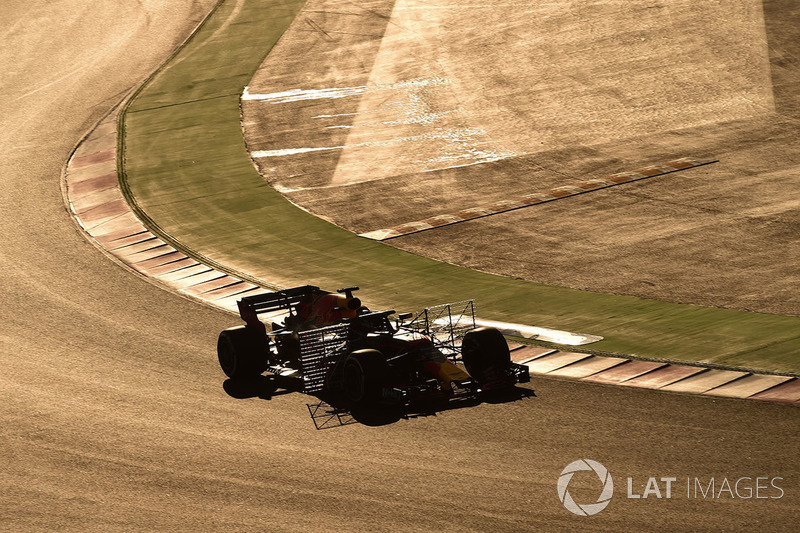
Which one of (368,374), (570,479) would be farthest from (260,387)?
(570,479)

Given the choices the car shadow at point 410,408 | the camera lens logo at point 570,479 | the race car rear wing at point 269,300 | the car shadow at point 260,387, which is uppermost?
the race car rear wing at point 269,300

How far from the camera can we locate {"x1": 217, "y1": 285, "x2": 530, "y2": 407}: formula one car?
58.2ft

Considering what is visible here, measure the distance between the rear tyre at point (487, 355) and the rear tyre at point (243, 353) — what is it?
3.96 metres

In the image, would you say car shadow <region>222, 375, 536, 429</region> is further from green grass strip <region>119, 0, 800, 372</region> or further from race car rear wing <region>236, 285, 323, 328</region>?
green grass strip <region>119, 0, 800, 372</region>

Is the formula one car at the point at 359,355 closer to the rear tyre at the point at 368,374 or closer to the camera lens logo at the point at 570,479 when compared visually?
the rear tyre at the point at 368,374

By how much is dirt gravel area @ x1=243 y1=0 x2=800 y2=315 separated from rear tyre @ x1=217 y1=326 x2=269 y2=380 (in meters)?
8.65

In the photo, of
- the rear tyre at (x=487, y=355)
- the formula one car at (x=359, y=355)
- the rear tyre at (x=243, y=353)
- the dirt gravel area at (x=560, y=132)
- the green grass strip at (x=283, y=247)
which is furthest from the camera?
the dirt gravel area at (x=560, y=132)

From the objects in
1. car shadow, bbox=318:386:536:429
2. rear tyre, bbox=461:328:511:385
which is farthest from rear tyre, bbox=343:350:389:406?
Result: rear tyre, bbox=461:328:511:385

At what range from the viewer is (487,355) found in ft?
60.7

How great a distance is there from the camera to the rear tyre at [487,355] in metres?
18.4

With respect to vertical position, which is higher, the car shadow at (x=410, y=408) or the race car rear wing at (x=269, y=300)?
the race car rear wing at (x=269, y=300)

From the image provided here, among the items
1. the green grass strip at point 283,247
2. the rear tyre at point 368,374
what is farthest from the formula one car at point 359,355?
the green grass strip at point 283,247

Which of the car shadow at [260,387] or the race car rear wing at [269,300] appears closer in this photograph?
the car shadow at [260,387]

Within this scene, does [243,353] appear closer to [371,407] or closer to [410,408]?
[371,407]
